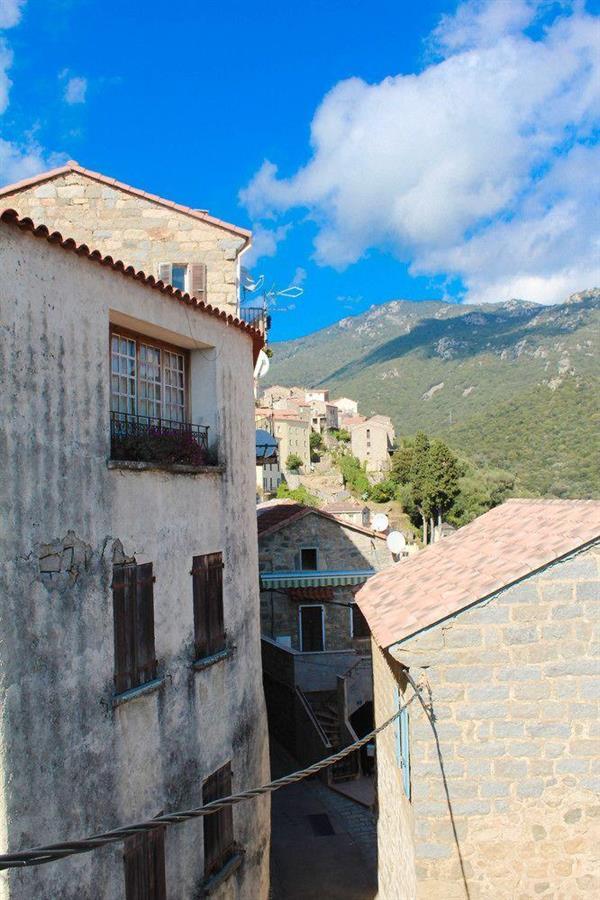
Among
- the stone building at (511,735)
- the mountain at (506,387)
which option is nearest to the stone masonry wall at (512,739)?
the stone building at (511,735)

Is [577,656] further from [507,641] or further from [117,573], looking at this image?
[117,573]

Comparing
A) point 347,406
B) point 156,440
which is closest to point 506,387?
point 347,406

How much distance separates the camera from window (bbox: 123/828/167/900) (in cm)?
832

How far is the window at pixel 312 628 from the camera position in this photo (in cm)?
2541

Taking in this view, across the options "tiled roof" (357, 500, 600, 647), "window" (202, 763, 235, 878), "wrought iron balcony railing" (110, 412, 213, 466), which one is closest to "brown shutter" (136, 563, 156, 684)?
"wrought iron balcony railing" (110, 412, 213, 466)

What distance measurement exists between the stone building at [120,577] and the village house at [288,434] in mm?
75443

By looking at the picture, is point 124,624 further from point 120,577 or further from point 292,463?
point 292,463

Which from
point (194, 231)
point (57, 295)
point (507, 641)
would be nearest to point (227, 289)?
point (194, 231)

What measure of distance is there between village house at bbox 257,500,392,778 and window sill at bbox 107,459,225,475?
42.3 ft

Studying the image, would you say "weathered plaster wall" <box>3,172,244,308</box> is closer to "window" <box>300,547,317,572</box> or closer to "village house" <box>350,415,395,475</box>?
"window" <box>300,547,317,572</box>

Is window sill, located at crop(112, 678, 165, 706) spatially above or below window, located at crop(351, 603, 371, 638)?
above

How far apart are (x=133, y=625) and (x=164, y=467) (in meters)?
1.94

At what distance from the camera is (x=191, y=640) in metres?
9.88

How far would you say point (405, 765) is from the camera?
8203 mm
